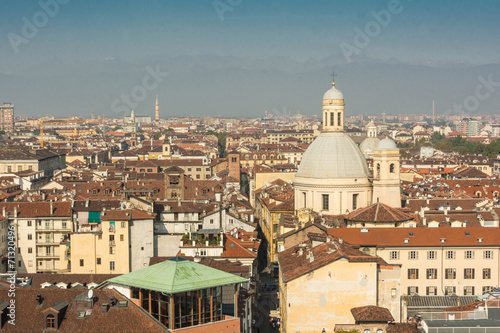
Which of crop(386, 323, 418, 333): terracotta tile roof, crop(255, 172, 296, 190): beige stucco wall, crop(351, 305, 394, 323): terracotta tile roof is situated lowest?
crop(386, 323, 418, 333): terracotta tile roof

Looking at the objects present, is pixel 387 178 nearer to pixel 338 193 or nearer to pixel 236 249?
pixel 338 193

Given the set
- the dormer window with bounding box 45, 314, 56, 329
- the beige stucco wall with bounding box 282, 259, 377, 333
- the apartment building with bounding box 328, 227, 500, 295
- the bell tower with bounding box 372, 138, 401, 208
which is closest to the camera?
the dormer window with bounding box 45, 314, 56, 329

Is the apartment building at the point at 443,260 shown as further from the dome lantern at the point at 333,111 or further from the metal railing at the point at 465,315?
the dome lantern at the point at 333,111

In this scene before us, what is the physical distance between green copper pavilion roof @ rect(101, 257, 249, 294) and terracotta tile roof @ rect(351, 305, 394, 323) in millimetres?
6159

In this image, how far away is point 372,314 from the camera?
92.8 feet

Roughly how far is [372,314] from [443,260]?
38.5 ft

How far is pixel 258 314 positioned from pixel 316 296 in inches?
281

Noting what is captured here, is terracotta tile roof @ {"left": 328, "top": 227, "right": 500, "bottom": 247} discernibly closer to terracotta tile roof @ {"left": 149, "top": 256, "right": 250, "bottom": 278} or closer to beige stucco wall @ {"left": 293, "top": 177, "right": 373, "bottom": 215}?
terracotta tile roof @ {"left": 149, "top": 256, "right": 250, "bottom": 278}

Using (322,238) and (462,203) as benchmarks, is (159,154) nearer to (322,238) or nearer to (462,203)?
(462,203)

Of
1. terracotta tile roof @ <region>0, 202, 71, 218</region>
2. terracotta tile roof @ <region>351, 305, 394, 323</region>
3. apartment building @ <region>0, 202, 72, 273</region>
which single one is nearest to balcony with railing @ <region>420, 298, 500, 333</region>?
terracotta tile roof @ <region>351, 305, 394, 323</region>

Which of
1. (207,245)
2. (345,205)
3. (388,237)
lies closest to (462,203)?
(345,205)

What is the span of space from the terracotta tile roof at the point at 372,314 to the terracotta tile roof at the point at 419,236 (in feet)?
32.1

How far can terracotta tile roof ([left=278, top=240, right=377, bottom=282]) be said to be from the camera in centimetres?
2938

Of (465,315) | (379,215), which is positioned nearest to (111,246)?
(379,215)
